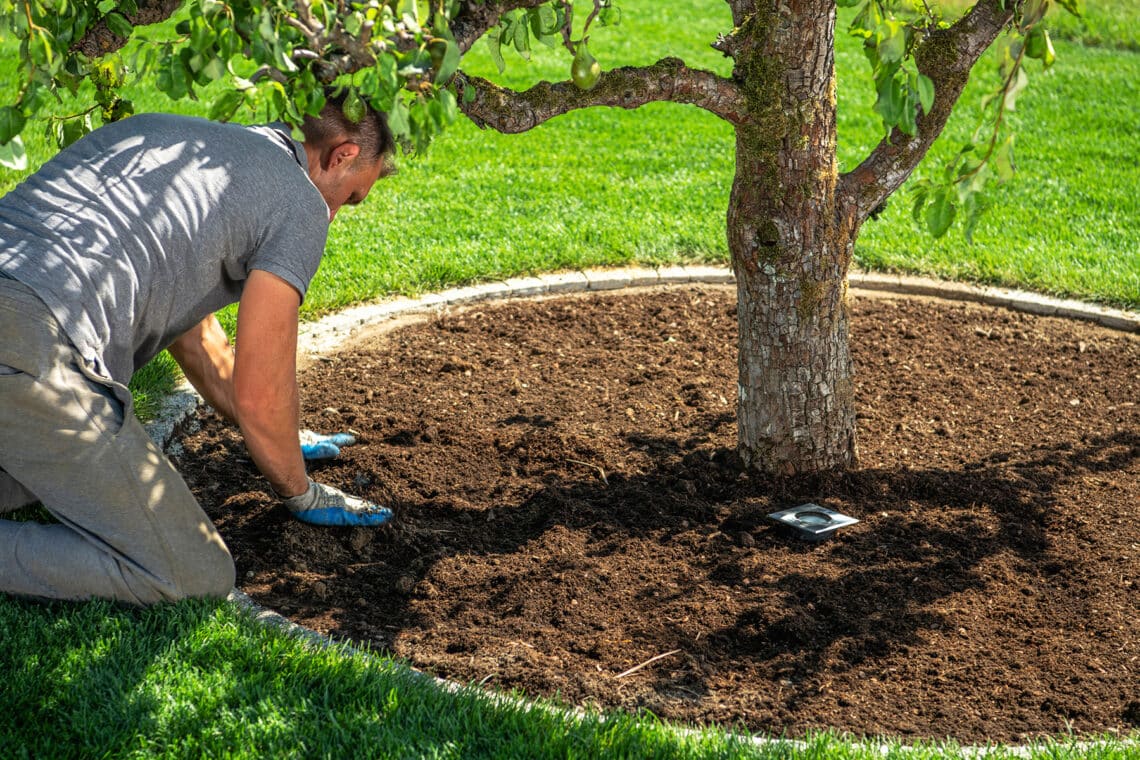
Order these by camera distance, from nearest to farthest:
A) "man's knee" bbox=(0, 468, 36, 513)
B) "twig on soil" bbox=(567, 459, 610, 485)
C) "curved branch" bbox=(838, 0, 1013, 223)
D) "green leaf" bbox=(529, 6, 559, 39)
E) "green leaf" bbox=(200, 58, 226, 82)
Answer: "green leaf" bbox=(200, 58, 226, 82) → "green leaf" bbox=(529, 6, 559, 39) → "man's knee" bbox=(0, 468, 36, 513) → "curved branch" bbox=(838, 0, 1013, 223) → "twig on soil" bbox=(567, 459, 610, 485)

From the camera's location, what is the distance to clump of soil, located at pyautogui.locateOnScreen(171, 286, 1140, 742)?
3.30 metres

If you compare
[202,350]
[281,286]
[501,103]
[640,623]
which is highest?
[501,103]

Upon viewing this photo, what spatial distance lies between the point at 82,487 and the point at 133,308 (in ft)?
1.67

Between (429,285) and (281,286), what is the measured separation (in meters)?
2.74

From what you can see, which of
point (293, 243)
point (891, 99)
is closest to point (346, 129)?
point (293, 243)

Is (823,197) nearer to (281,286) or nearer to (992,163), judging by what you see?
(992,163)

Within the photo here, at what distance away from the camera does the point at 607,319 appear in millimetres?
5777

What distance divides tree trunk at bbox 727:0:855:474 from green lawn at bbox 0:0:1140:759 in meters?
1.50

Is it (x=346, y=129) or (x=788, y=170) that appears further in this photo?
(x=788, y=170)

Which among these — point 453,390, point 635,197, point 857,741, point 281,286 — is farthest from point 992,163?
point 635,197

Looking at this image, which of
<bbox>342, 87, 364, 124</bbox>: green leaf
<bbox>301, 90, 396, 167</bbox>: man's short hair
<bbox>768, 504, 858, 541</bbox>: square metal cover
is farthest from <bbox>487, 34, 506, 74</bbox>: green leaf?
<bbox>768, 504, 858, 541</bbox>: square metal cover

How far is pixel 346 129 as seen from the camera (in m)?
3.59

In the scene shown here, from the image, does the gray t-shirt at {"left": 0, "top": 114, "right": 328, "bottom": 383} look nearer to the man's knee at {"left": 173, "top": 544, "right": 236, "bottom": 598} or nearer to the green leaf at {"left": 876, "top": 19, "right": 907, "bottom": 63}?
A: the man's knee at {"left": 173, "top": 544, "right": 236, "bottom": 598}

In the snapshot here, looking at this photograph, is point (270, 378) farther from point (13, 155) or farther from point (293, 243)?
point (13, 155)
